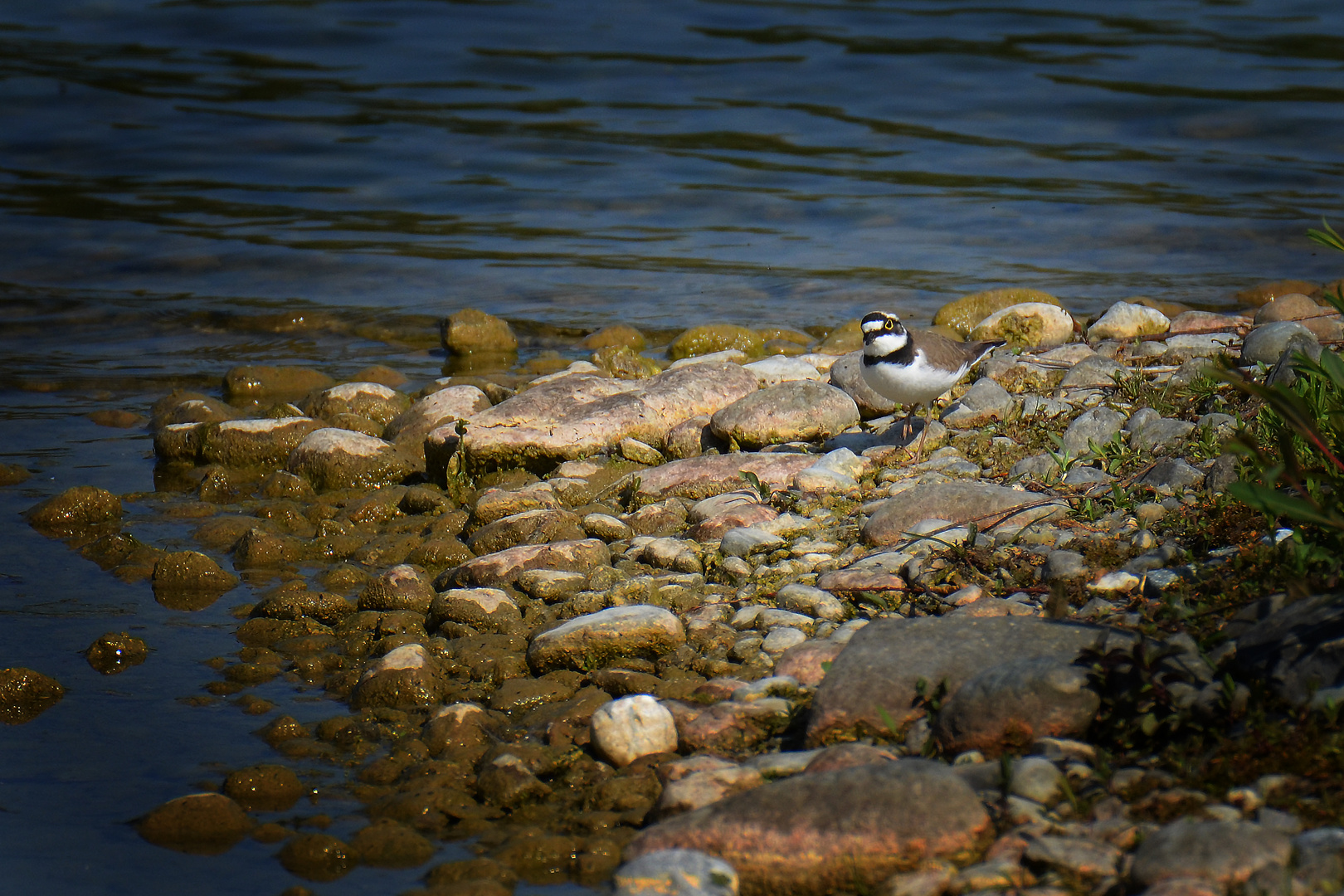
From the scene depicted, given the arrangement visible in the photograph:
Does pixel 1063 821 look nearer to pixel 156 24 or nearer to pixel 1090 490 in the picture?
pixel 1090 490

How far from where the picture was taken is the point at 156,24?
26.9 metres

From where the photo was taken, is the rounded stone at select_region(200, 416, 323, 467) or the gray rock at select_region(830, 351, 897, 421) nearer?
the gray rock at select_region(830, 351, 897, 421)

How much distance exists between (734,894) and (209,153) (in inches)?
759

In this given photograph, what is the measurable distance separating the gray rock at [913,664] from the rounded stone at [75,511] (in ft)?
15.3

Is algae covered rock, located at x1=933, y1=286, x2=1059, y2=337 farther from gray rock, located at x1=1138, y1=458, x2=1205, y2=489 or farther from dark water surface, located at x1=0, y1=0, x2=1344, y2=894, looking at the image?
gray rock, located at x1=1138, y1=458, x2=1205, y2=489

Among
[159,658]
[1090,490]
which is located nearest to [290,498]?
[159,658]

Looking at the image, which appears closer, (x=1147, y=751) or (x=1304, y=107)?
(x=1147, y=751)

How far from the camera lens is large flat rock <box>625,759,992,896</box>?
3.12 metres

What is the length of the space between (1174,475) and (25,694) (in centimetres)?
491

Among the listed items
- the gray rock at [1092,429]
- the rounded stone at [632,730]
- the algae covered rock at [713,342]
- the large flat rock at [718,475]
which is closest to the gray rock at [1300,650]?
the rounded stone at [632,730]

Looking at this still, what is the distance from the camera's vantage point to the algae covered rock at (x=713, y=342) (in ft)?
35.7

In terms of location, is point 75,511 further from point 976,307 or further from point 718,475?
point 976,307

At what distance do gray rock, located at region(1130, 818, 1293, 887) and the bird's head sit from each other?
3806mm

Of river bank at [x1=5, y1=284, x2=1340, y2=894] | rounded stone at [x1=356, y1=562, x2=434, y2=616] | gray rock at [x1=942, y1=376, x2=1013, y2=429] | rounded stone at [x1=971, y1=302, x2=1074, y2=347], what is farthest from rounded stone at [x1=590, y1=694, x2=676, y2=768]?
rounded stone at [x1=971, y1=302, x2=1074, y2=347]
